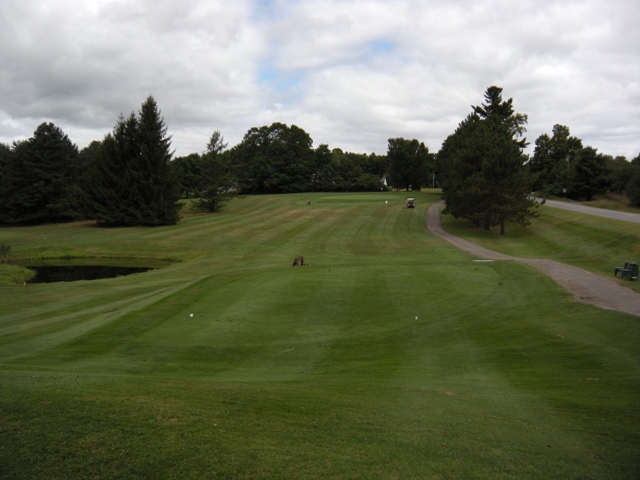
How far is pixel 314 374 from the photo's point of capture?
11094 millimetres

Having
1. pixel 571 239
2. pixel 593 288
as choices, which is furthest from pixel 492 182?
pixel 593 288

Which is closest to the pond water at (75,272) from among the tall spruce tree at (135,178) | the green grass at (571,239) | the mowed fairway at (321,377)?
the mowed fairway at (321,377)

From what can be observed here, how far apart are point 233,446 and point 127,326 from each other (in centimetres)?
1083

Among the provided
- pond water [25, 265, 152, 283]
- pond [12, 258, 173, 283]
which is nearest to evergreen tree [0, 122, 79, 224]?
pond [12, 258, 173, 283]

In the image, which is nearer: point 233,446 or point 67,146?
point 233,446

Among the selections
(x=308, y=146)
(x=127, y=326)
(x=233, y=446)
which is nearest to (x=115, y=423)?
(x=233, y=446)

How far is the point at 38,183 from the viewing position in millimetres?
65750

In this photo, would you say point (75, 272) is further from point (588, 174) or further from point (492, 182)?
point (588, 174)

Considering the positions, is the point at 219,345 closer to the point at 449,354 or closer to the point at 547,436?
the point at 449,354

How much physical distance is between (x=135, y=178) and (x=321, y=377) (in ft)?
184

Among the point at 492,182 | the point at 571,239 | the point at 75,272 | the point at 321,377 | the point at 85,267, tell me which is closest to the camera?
the point at 321,377

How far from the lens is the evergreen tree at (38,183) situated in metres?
66.1

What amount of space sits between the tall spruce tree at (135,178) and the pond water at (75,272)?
23569mm

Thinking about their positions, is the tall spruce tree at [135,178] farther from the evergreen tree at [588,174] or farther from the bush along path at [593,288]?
the evergreen tree at [588,174]
